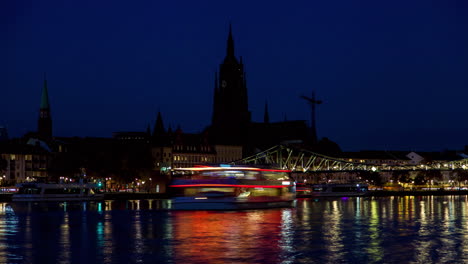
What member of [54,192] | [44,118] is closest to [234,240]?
[54,192]

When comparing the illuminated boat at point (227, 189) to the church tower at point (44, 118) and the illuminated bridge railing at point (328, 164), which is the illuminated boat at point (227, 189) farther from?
the church tower at point (44, 118)

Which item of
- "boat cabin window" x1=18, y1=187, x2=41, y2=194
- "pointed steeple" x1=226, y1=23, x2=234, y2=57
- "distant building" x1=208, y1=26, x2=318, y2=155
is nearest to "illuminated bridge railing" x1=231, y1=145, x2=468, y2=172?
"distant building" x1=208, y1=26, x2=318, y2=155

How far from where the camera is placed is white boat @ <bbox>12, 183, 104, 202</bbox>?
9112cm

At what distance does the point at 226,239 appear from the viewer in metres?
34.6

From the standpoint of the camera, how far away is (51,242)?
3434 cm

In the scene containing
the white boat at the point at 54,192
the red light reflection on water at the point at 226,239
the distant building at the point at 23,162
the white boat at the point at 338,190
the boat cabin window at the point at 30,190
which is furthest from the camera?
the distant building at the point at 23,162

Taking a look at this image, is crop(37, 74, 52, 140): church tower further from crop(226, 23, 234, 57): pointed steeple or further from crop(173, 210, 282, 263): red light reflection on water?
crop(173, 210, 282, 263): red light reflection on water

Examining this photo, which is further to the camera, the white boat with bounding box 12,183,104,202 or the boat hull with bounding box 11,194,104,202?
the white boat with bounding box 12,183,104,202

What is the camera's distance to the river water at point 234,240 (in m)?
28.5

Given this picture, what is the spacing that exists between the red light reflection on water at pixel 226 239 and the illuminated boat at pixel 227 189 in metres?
10.2

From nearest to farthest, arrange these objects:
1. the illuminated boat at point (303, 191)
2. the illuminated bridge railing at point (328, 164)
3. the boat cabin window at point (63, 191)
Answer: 1. the boat cabin window at point (63, 191)
2. the illuminated boat at point (303, 191)
3. the illuminated bridge railing at point (328, 164)

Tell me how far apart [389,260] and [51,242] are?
1462cm

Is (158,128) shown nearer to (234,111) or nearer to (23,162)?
(23,162)

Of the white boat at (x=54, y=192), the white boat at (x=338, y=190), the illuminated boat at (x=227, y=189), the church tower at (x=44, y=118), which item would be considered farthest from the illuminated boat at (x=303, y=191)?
the church tower at (x=44, y=118)
